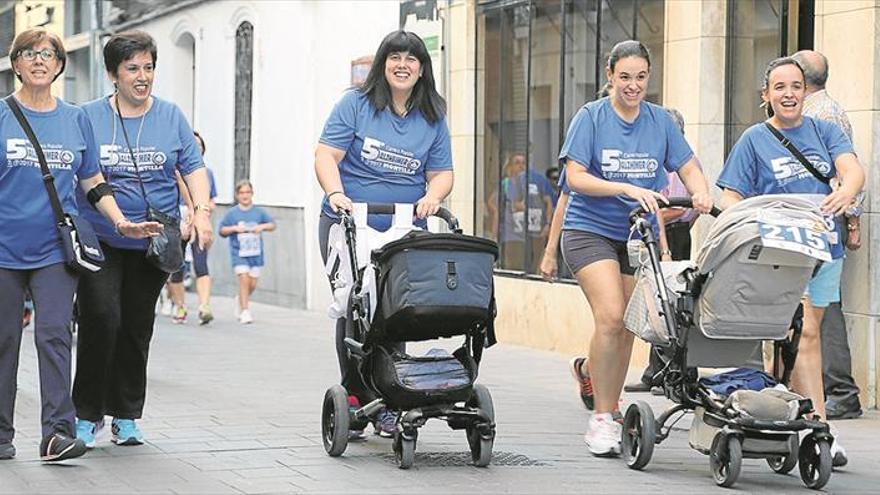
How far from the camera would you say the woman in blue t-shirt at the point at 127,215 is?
8.41 meters

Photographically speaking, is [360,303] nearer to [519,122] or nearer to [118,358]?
[118,358]

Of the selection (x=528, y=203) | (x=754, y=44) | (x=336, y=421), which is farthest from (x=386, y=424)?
(x=528, y=203)

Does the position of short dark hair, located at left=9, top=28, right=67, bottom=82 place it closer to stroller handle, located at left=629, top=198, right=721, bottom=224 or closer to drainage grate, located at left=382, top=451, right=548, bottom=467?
drainage grate, located at left=382, top=451, right=548, bottom=467

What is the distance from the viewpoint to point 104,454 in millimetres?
8484

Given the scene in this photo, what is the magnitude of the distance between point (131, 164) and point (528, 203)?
25.8 ft

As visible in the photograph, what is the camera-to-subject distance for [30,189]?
8055mm

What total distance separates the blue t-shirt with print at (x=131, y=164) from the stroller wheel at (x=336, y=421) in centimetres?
119

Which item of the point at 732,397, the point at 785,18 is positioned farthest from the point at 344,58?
the point at 732,397

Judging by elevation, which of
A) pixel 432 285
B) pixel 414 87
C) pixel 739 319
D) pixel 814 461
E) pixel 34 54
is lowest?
pixel 814 461

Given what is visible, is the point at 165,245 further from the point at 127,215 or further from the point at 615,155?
the point at 615,155

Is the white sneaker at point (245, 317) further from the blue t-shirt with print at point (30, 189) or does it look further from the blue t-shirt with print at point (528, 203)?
the blue t-shirt with print at point (30, 189)

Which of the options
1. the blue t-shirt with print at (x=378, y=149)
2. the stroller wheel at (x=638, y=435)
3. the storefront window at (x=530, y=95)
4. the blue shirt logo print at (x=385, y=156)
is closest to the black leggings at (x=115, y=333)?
the blue t-shirt with print at (x=378, y=149)

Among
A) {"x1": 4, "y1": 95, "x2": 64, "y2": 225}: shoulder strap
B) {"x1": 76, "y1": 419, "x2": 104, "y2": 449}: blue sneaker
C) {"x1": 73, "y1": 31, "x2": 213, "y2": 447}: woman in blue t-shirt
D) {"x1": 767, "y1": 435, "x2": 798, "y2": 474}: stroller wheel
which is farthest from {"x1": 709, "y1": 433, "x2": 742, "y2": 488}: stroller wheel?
{"x1": 4, "y1": 95, "x2": 64, "y2": 225}: shoulder strap

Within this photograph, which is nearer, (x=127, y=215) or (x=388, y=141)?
(x=127, y=215)
